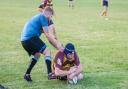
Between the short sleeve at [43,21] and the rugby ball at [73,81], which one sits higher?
the short sleeve at [43,21]

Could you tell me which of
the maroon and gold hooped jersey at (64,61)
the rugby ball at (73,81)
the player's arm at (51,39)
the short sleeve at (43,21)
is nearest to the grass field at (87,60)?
the rugby ball at (73,81)

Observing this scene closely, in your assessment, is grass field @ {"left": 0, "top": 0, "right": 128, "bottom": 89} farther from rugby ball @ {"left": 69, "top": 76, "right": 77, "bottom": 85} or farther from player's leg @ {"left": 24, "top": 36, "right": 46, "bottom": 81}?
player's leg @ {"left": 24, "top": 36, "right": 46, "bottom": 81}

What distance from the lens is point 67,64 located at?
9.90 meters

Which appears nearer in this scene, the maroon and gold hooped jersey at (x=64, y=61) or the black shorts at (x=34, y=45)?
the maroon and gold hooped jersey at (x=64, y=61)

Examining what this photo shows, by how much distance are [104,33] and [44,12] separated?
10730 millimetres

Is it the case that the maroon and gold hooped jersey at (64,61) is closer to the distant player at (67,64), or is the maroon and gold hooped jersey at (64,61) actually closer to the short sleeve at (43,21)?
the distant player at (67,64)

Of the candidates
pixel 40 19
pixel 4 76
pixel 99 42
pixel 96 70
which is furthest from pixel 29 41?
pixel 99 42

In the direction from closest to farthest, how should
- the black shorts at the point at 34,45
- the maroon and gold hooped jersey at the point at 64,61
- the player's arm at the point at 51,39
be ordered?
the player's arm at the point at 51,39, the maroon and gold hooped jersey at the point at 64,61, the black shorts at the point at 34,45

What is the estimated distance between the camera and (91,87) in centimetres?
948

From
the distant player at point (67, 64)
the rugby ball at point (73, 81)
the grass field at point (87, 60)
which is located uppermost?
the distant player at point (67, 64)

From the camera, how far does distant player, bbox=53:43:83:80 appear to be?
9750mm

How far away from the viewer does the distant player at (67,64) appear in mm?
9750

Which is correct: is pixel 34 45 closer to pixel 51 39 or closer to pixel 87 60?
pixel 51 39

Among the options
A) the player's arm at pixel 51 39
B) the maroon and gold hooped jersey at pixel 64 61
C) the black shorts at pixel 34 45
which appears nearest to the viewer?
the player's arm at pixel 51 39
